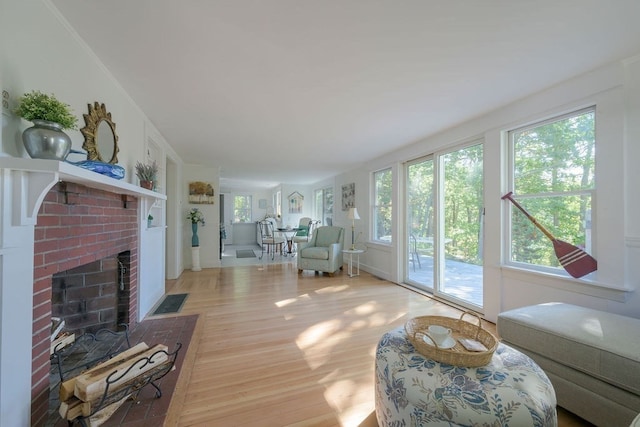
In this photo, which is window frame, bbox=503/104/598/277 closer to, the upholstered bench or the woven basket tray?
the upholstered bench

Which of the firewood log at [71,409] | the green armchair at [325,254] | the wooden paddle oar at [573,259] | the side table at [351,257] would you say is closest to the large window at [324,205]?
the green armchair at [325,254]

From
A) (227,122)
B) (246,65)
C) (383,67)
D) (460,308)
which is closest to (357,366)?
(460,308)

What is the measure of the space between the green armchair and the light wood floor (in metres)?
0.63

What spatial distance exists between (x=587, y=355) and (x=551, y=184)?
5.30 ft

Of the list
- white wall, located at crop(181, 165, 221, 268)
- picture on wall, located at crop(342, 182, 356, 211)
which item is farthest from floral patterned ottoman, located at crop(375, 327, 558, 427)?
white wall, located at crop(181, 165, 221, 268)

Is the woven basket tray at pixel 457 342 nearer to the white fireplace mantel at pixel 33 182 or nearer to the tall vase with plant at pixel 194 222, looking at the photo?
the white fireplace mantel at pixel 33 182

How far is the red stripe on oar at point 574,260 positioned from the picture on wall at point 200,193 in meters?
5.55

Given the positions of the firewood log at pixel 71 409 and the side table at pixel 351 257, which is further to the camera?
the side table at pixel 351 257

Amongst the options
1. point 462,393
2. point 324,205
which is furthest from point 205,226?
point 462,393

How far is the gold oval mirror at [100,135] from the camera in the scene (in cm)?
164

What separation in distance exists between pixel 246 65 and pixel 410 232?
3.38 meters

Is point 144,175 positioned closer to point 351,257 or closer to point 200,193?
point 200,193

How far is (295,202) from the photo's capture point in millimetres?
8656

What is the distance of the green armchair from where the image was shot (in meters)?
4.68
